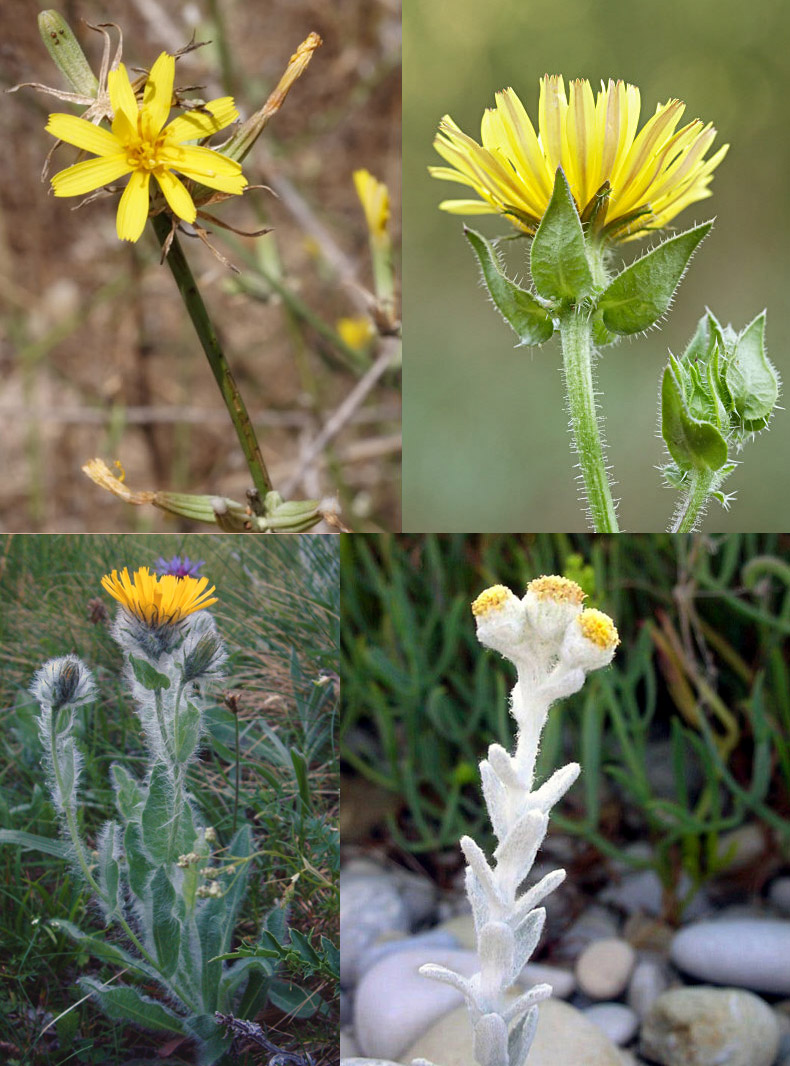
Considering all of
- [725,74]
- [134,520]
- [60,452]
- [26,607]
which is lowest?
[26,607]

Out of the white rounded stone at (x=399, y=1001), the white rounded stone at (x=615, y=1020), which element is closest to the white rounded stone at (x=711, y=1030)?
the white rounded stone at (x=615, y=1020)

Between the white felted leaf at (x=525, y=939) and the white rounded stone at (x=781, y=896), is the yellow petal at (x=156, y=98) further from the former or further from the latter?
the white rounded stone at (x=781, y=896)

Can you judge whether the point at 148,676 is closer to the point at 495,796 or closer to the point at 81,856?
the point at 81,856

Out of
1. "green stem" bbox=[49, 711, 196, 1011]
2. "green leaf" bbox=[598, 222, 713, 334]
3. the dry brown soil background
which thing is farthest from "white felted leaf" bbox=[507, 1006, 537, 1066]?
the dry brown soil background

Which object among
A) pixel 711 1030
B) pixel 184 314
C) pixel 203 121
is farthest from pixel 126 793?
pixel 184 314

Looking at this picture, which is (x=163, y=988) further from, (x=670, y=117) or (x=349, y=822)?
(x=670, y=117)

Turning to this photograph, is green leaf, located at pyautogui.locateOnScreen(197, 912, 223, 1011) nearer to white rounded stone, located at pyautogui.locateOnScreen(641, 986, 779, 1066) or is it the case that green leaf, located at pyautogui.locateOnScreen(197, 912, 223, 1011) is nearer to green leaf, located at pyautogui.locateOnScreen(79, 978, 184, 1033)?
green leaf, located at pyautogui.locateOnScreen(79, 978, 184, 1033)

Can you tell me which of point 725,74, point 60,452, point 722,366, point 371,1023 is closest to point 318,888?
point 371,1023
